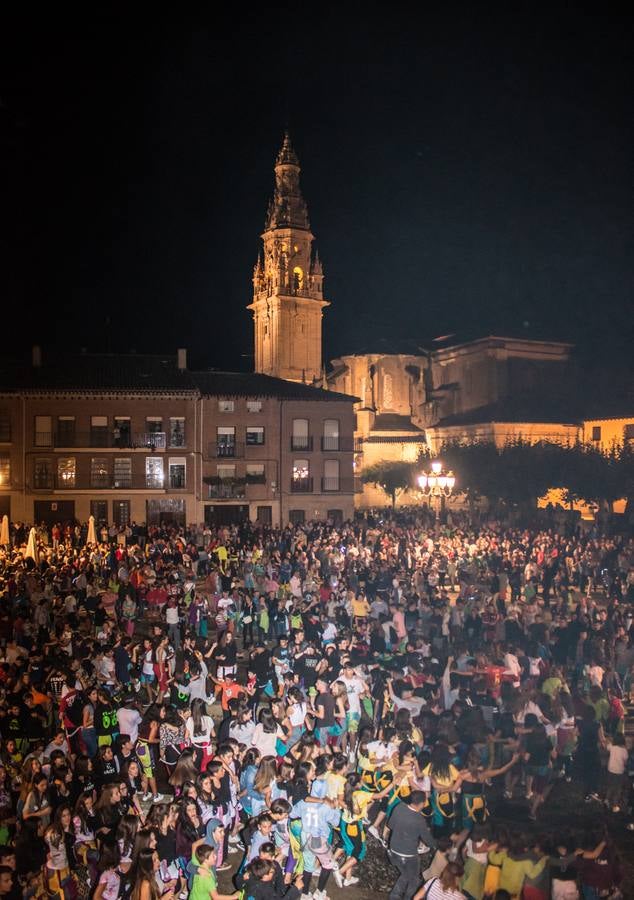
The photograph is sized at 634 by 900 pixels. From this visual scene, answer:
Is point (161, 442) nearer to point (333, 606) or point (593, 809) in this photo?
point (333, 606)

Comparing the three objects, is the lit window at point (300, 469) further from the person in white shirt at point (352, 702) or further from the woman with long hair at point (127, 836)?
A: the woman with long hair at point (127, 836)

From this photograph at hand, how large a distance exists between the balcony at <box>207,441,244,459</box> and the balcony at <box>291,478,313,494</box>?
3494mm

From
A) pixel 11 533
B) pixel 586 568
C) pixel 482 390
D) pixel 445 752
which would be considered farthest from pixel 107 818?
pixel 482 390

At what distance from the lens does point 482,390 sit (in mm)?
64562

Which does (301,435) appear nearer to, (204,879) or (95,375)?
(95,375)

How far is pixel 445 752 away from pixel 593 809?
2.41m

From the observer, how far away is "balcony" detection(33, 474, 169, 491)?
44.2 metres

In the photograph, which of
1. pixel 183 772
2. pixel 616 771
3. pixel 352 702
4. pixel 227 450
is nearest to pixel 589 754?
pixel 616 771

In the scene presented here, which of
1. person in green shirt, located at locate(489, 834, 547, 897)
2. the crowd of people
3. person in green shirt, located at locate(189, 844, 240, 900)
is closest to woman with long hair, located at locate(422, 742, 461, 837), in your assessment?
the crowd of people

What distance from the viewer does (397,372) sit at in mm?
70062

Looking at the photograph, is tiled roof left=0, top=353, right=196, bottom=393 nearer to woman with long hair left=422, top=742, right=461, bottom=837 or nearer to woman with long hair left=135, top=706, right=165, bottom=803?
woman with long hair left=135, top=706, right=165, bottom=803

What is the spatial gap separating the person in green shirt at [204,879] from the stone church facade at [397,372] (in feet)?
169

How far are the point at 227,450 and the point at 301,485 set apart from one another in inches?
187

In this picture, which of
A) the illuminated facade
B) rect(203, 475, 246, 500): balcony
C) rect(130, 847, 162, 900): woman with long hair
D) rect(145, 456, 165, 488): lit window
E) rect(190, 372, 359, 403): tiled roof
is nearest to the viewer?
rect(130, 847, 162, 900): woman with long hair
